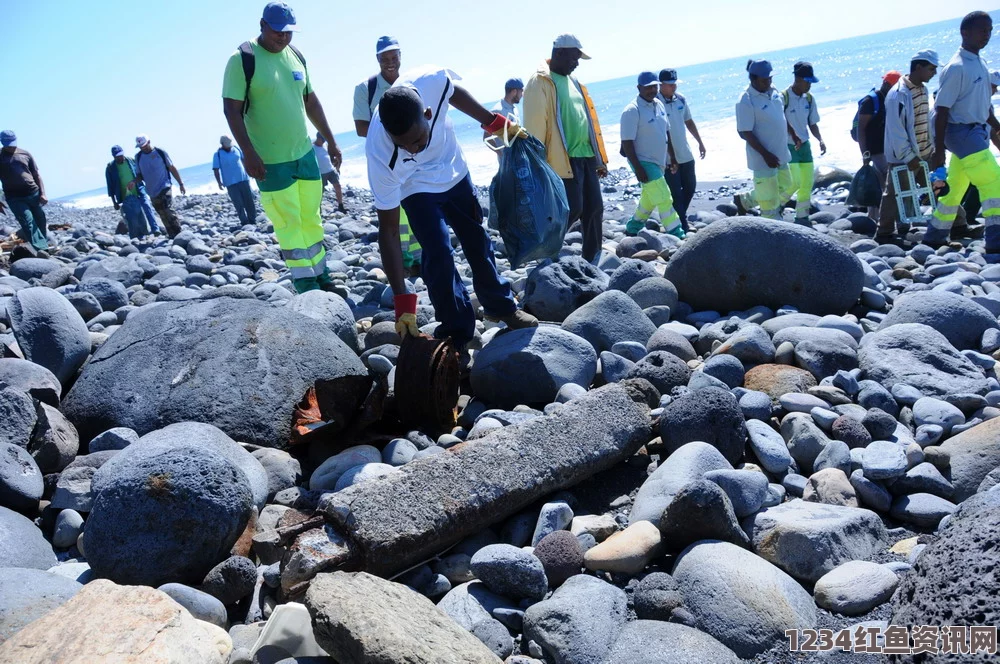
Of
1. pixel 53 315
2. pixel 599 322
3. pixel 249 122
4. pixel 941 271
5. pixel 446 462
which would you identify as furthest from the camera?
pixel 941 271

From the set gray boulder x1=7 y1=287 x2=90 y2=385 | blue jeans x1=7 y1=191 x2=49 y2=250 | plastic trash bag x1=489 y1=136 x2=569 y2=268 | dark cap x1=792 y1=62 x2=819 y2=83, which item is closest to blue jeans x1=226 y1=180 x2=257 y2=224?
blue jeans x1=7 y1=191 x2=49 y2=250

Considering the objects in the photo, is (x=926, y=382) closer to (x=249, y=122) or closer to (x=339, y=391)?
(x=339, y=391)

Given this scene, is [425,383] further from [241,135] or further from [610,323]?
[241,135]

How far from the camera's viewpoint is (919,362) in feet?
13.8

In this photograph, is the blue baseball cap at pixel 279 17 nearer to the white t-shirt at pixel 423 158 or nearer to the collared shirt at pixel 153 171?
the white t-shirt at pixel 423 158

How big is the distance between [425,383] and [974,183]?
647cm

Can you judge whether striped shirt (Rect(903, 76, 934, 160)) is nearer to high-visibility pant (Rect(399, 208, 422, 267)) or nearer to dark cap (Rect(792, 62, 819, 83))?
dark cap (Rect(792, 62, 819, 83))

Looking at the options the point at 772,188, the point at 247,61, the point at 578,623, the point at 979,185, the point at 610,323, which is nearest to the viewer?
the point at 578,623

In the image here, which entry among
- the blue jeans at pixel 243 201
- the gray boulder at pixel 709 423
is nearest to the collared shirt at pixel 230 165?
the blue jeans at pixel 243 201

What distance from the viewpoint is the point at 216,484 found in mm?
2861

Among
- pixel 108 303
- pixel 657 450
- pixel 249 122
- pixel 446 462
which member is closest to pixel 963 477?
pixel 657 450

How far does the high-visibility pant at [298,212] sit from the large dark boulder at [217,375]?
2.01 meters

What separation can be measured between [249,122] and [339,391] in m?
3.11

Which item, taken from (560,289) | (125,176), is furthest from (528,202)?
(125,176)
